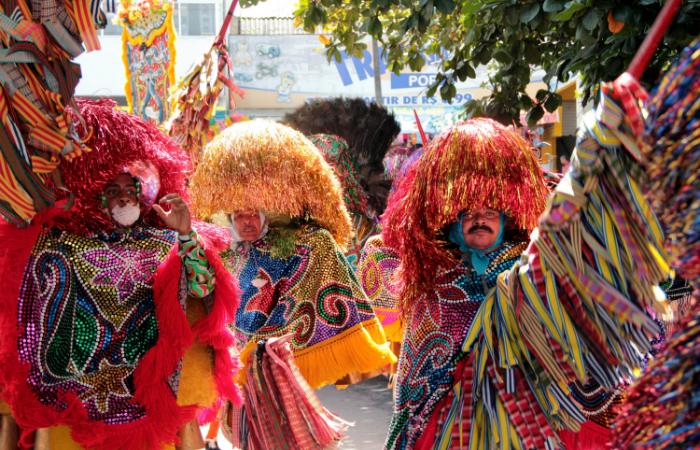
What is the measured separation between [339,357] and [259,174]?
1.07 m

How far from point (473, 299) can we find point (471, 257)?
0.58 ft

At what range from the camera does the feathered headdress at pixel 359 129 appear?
243 inches

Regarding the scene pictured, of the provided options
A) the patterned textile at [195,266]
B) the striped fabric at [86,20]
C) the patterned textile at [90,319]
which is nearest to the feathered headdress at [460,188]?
the patterned textile at [195,266]

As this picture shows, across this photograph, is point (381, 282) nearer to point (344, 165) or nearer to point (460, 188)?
point (344, 165)

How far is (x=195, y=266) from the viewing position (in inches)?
108

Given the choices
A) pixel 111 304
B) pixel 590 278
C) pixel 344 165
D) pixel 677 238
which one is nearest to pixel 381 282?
pixel 344 165

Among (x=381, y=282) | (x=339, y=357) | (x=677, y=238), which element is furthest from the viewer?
(x=381, y=282)

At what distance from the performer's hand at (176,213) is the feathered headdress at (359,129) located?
3499 mm

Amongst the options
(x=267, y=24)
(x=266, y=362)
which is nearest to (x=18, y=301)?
(x=266, y=362)

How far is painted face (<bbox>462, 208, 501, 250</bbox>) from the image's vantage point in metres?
2.54

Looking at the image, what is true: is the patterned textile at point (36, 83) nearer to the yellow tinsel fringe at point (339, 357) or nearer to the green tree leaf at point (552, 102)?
the yellow tinsel fringe at point (339, 357)

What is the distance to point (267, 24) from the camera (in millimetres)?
19312

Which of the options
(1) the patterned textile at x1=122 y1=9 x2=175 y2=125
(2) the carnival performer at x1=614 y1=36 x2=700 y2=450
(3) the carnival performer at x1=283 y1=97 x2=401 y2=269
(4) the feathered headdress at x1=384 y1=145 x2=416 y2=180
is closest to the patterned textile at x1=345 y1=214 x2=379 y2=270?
(3) the carnival performer at x1=283 y1=97 x2=401 y2=269

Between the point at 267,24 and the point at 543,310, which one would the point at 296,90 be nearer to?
the point at 267,24
